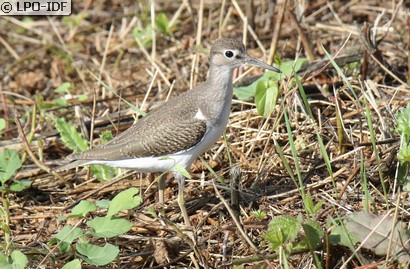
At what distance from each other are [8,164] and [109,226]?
1.39 meters

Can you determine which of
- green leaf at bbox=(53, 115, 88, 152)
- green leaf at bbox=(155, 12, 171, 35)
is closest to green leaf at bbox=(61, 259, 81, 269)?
green leaf at bbox=(53, 115, 88, 152)

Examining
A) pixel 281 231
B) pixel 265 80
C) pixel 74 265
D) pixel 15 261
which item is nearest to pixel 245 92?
pixel 265 80

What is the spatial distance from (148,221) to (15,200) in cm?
131

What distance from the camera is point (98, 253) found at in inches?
185

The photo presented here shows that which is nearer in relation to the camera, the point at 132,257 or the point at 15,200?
the point at 132,257

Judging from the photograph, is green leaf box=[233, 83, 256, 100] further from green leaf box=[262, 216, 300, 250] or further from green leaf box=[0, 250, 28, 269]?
green leaf box=[0, 250, 28, 269]

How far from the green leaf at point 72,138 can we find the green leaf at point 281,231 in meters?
2.38

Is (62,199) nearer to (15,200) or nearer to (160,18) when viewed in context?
(15,200)

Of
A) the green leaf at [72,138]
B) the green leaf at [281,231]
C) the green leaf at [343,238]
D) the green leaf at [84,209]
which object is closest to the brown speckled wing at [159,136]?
the green leaf at [72,138]

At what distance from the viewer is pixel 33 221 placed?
593 cm

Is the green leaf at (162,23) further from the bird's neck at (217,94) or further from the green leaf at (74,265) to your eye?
the green leaf at (74,265)

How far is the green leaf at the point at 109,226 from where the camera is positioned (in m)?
4.74

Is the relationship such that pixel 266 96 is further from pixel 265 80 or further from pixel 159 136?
pixel 159 136

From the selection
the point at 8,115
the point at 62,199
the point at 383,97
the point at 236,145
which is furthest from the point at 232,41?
the point at 8,115
